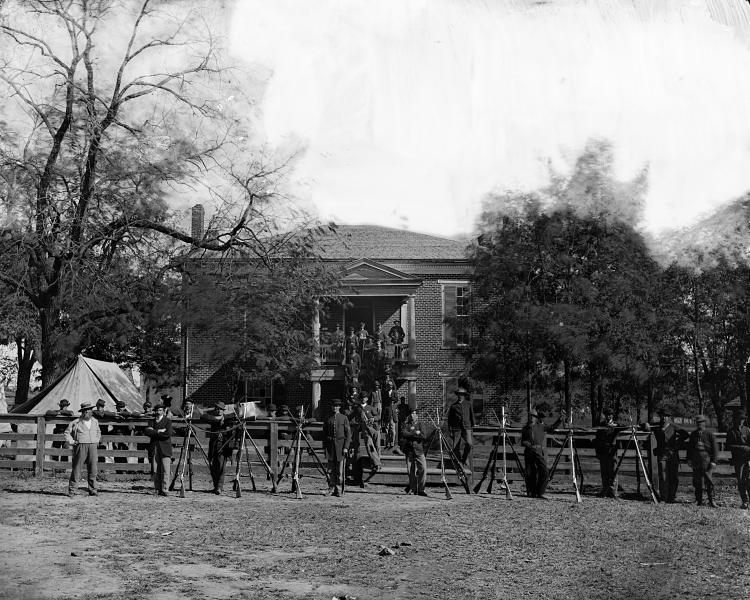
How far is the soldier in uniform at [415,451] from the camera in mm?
16000

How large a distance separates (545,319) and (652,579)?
36.1 feet

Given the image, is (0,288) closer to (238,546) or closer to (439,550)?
(238,546)

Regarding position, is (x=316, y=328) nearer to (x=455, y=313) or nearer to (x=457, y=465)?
(x=455, y=313)

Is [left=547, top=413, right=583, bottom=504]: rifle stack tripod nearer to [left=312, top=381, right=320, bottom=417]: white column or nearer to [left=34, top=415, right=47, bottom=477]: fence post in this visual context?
[left=312, top=381, right=320, bottom=417]: white column

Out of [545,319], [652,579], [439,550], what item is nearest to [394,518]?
[439,550]

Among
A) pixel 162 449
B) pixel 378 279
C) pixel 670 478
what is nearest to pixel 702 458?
pixel 670 478

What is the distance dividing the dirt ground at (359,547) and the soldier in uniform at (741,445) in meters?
0.68

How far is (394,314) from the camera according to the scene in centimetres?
2248

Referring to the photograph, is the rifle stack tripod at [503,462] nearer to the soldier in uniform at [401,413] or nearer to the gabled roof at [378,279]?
the soldier in uniform at [401,413]

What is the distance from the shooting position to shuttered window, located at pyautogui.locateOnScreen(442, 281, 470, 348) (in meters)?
19.5

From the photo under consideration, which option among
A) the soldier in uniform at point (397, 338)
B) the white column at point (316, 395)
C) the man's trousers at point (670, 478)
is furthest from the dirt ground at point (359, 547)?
the white column at point (316, 395)

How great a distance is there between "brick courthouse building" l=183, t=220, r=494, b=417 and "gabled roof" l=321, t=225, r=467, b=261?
0.08 feet

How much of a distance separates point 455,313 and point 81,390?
8.41 m

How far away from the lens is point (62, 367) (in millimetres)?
22156
